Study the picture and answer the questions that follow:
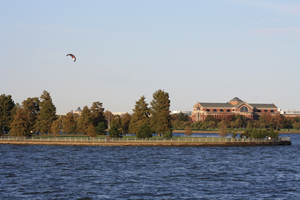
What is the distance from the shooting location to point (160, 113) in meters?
124

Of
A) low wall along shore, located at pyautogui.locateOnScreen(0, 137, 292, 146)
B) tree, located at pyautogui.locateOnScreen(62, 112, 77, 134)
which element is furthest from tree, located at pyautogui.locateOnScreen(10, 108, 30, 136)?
Result: tree, located at pyautogui.locateOnScreen(62, 112, 77, 134)

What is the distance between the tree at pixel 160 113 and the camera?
121938 mm

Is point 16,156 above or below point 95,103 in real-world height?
below

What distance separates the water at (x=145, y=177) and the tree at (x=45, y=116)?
48965 millimetres

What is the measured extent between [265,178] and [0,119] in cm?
9807

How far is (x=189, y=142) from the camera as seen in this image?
104 m

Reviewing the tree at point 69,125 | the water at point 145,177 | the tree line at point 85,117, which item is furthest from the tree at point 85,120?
the water at point 145,177

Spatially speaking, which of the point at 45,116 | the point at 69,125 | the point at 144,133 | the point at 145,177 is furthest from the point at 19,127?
the point at 145,177

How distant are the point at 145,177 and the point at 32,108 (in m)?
91.8

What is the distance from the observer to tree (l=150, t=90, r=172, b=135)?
4801 inches

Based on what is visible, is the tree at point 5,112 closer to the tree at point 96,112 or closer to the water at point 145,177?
the tree at point 96,112

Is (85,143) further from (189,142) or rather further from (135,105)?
(135,105)

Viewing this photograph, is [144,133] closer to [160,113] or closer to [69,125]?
[160,113]

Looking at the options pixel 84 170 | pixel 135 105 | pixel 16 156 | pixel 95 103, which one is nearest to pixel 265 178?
pixel 84 170
